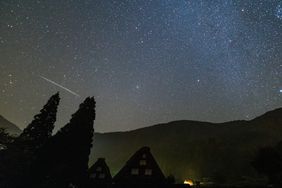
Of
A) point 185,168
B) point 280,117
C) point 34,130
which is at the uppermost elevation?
point 280,117

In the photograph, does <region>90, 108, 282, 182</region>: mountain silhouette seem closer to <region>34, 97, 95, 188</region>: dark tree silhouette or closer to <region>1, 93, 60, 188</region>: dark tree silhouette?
<region>34, 97, 95, 188</region>: dark tree silhouette

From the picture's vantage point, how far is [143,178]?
37.3m

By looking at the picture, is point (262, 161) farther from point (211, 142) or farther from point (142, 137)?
point (142, 137)

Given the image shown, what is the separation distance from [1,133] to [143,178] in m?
19.9

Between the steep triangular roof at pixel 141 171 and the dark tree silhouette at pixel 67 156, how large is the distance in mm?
6736

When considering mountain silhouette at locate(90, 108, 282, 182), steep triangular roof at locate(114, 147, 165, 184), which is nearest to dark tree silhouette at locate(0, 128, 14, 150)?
steep triangular roof at locate(114, 147, 165, 184)

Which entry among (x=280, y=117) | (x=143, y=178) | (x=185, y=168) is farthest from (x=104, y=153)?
(x=143, y=178)

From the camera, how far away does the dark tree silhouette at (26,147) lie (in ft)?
99.3

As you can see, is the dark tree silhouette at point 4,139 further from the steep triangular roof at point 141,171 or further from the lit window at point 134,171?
the lit window at point 134,171

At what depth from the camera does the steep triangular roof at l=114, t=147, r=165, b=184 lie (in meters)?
37.3

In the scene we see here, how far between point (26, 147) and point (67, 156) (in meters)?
6.45

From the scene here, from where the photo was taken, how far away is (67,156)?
32.4 m

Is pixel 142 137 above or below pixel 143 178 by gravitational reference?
above

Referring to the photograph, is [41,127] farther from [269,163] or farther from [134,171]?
[269,163]
